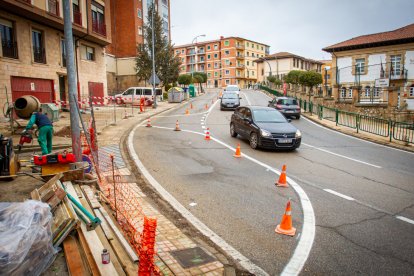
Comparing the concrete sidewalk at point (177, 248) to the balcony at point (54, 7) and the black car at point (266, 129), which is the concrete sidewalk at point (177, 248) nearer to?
the black car at point (266, 129)

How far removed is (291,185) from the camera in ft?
24.9

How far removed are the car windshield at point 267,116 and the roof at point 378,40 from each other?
111 feet

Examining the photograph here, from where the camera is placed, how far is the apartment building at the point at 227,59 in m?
100

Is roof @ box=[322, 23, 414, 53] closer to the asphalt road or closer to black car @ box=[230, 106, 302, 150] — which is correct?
the asphalt road

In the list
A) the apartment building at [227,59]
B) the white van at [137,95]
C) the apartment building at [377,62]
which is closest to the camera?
the white van at [137,95]

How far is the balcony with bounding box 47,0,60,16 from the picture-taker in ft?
68.7

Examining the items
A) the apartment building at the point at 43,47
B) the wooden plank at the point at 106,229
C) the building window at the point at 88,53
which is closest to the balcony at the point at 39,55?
the apartment building at the point at 43,47

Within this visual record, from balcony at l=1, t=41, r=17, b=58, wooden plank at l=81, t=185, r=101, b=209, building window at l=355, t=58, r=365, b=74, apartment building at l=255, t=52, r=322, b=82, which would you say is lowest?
wooden plank at l=81, t=185, r=101, b=209

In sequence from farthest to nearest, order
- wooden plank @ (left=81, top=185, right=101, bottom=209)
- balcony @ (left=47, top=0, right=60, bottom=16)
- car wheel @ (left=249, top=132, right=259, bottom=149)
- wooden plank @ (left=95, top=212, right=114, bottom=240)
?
balcony @ (left=47, top=0, right=60, bottom=16)
car wheel @ (left=249, top=132, right=259, bottom=149)
wooden plank @ (left=81, top=185, right=101, bottom=209)
wooden plank @ (left=95, top=212, right=114, bottom=240)

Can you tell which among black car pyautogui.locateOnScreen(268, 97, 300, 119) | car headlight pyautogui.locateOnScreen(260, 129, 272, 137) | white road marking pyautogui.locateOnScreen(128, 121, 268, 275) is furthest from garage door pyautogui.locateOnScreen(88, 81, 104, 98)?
white road marking pyautogui.locateOnScreen(128, 121, 268, 275)

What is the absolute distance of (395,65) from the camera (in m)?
38.8

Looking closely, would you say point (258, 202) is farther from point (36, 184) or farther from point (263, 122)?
point (263, 122)

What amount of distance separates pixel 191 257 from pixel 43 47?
22514 millimetres

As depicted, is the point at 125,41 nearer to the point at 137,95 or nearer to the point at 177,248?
the point at 137,95
